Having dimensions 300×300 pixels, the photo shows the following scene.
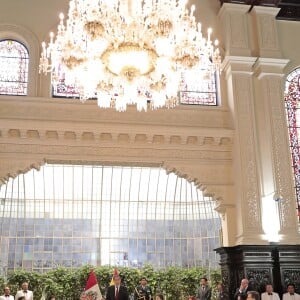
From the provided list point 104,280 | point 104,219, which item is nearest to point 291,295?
point 104,280

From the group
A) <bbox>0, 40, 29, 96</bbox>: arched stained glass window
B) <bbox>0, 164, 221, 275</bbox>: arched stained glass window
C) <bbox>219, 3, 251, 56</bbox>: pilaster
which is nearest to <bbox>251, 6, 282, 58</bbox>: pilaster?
<bbox>219, 3, 251, 56</bbox>: pilaster

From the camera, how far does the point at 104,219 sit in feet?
58.5

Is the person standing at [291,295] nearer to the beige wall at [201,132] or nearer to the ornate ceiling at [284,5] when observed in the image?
the beige wall at [201,132]

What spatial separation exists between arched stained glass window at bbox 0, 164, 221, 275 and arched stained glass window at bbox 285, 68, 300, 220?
4.34 meters

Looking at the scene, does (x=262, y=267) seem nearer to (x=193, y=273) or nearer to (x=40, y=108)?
(x=193, y=273)

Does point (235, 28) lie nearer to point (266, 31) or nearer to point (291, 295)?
point (266, 31)

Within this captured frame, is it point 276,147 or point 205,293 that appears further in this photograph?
point 276,147

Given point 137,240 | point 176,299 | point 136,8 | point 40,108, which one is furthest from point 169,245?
point 136,8

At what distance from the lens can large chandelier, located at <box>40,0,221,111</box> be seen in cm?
792

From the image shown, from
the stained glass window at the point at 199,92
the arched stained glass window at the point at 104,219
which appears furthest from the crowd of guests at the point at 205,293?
the stained glass window at the point at 199,92

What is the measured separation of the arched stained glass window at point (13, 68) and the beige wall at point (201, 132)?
0.34m

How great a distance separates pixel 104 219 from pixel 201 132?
660 cm

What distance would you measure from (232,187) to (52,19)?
678 centimetres

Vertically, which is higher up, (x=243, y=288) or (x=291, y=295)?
(x=243, y=288)
